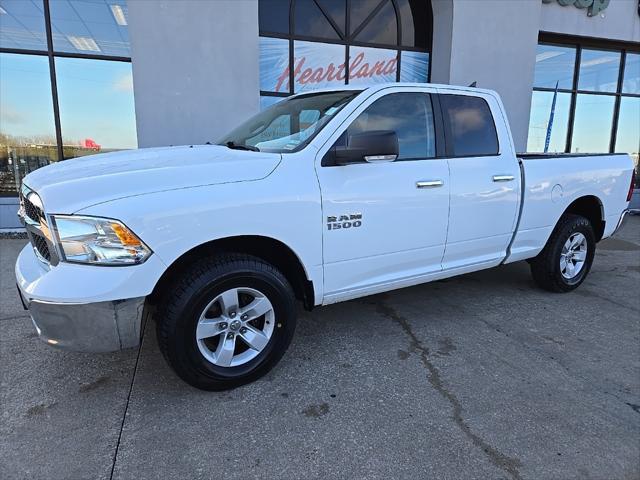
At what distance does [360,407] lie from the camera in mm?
2730

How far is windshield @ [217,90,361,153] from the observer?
316 centimetres

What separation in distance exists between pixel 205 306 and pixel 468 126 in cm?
266

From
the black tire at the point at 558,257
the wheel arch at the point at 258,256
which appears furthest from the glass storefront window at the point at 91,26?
the black tire at the point at 558,257

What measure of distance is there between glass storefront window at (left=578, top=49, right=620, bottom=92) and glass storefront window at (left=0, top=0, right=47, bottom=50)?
11.4 m

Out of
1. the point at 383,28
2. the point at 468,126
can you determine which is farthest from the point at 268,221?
the point at 383,28

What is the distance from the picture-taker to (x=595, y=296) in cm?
484

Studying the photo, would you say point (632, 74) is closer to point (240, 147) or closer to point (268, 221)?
point (240, 147)

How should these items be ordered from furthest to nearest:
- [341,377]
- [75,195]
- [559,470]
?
[341,377] < [75,195] < [559,470]

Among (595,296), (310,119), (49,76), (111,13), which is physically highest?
(111,13)

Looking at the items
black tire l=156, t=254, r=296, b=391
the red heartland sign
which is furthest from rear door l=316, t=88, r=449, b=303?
the red heartland sign

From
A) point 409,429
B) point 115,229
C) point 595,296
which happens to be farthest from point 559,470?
point 595,296

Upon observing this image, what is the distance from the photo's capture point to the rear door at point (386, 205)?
305cm

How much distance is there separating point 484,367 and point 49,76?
7887mm

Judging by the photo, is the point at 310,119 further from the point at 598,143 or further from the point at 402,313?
the point at 598,143
